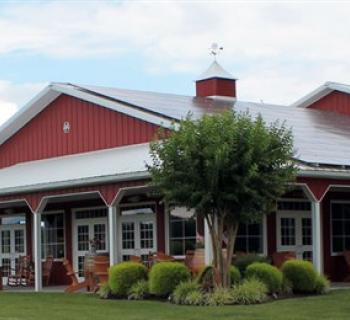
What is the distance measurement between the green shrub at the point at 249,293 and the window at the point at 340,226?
286 inches

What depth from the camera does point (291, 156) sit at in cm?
1745

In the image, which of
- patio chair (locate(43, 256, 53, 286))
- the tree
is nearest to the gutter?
the tree

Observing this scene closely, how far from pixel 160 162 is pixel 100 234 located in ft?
26.7

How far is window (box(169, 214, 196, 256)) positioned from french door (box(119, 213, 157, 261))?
73 cm

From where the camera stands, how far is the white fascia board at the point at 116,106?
837 inches

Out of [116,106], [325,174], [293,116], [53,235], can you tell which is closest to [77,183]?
[116,106]

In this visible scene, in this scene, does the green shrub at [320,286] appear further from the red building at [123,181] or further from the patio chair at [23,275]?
the patio chair at [23,275]

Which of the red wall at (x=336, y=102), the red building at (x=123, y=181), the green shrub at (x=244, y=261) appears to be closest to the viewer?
the green shrub at (x=244, y=261)

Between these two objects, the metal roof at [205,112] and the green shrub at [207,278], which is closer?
the green shrub at [207,278]

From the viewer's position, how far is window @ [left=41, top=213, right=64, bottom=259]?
1048 inches

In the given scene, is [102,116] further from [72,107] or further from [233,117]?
[233,117]

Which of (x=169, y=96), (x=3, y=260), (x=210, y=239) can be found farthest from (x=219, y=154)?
(x=3, y=260)

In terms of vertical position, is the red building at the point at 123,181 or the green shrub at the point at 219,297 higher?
the red building at the point at 123,181

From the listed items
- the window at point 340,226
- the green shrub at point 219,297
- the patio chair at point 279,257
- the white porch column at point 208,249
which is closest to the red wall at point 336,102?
the window at point 340,226
